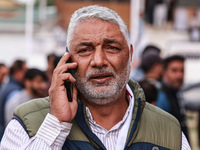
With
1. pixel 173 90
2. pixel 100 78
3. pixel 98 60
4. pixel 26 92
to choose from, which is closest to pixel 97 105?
pixel 100 78

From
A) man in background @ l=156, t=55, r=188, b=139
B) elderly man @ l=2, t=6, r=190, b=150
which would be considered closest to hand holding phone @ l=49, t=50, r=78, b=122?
elderly man @ l=2, t=6, r=190, b=150

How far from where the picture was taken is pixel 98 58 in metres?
2.17

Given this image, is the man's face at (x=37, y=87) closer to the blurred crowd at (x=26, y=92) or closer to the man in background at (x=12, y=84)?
the blurred crowd at (x=26, y=92)

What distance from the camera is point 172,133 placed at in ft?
7.52

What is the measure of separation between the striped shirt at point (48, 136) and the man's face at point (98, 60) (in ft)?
0.58

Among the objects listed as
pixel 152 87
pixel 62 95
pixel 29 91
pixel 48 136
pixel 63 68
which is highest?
pixel 63 68

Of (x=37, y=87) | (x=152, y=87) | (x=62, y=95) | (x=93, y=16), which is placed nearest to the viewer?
(x=62, y=95)

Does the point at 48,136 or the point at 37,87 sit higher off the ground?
the point at 48,136

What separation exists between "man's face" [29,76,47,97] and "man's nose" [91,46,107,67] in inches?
120

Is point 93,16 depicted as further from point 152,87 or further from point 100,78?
point 152,87

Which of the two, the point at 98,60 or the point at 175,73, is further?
the point at 175,73

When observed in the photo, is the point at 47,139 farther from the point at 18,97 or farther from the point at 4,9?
the point at 4,9

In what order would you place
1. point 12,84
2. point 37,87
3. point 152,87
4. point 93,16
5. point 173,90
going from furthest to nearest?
point 12,84
point 37,87
point 173,90
point 152,87
point 93,16

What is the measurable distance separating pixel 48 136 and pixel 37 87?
3.40m
